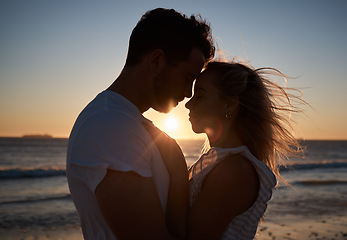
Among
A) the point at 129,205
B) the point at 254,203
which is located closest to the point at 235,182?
the point at 254,203

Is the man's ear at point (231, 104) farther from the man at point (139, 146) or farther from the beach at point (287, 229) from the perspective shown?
the beach at point (287, 229)

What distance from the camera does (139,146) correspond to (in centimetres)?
152

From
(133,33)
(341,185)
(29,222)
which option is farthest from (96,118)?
(341,185)

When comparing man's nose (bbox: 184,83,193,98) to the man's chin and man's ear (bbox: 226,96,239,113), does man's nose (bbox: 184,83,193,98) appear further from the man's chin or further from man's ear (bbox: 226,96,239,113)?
man's ear (bbox: 226,96,239,113)

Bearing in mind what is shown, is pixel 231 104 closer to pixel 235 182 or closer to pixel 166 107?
pixel 166 107

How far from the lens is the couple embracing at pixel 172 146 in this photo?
143 cm

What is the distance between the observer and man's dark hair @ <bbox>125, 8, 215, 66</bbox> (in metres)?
2.10

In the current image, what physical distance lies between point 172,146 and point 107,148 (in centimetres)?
49

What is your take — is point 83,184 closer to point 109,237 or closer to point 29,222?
point 109,237

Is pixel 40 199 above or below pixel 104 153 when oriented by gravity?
below

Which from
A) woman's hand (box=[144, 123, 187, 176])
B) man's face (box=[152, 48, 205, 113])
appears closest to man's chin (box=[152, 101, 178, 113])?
man's face (box=[152, 48, 205, 113])

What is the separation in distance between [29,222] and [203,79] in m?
8.43

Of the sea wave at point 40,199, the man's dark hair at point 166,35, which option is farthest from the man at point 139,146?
the sea wave at point 40,199

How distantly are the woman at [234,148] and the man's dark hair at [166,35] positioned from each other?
61 centimetres
